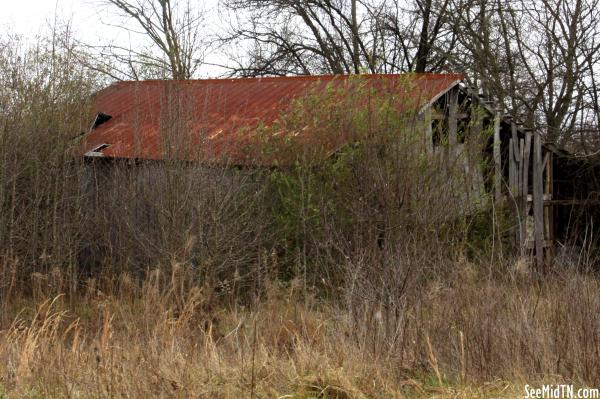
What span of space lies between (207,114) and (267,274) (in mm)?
4184

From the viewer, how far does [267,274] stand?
32.8ft

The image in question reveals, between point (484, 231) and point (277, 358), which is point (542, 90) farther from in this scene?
Result: point (277, 358)

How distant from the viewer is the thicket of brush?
549cm

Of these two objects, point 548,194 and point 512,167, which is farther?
point 548,194

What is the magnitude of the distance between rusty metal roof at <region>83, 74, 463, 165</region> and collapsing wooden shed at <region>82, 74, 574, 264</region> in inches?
0.8

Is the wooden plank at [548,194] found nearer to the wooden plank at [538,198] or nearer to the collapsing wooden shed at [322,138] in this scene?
the collapsing wooden shed at [322,138]

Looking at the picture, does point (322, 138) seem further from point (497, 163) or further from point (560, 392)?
point (560, 392)

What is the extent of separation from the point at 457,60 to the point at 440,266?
17346 mm

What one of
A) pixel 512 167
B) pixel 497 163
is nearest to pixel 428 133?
pixel 497 163

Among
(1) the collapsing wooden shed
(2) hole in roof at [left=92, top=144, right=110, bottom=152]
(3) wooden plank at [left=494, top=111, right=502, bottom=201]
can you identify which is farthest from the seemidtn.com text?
(2) hole in roof at [left=92, top=144, right=110, bottom=152]

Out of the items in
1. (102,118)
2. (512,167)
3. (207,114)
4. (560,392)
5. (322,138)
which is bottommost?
(560,392)

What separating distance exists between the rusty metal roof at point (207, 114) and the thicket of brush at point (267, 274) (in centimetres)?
30

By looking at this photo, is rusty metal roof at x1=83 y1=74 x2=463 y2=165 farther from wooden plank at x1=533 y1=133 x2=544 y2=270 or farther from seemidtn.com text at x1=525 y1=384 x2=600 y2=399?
seemidtn.com text at x1=525 y1=384 x2=600 y2=399

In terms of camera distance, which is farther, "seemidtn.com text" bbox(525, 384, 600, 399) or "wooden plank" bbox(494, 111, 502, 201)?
"wooden plank" bbox(494, 111, 502, 201)
